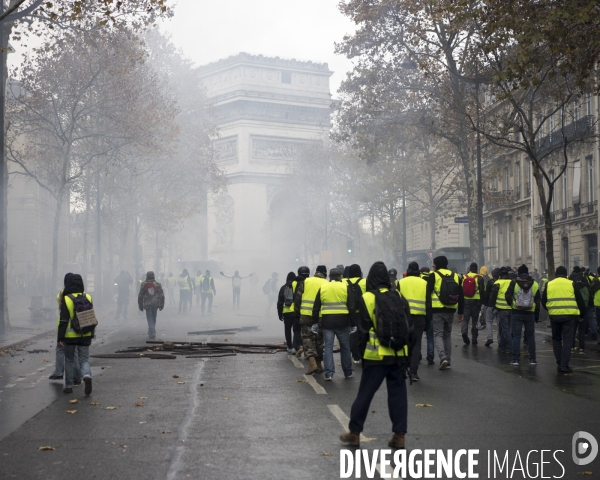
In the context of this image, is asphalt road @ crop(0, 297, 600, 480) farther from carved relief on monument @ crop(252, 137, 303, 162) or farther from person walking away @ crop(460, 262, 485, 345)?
carved relief on monument @ crop(252, 137, 303, 162)

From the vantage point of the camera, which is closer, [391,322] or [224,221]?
[391,322]

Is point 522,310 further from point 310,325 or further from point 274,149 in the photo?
point 274,149

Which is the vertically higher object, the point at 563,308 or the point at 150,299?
the point at 150,299

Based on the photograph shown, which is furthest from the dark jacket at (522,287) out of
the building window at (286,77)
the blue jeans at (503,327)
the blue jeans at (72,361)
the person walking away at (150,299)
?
the building window at (286,77)

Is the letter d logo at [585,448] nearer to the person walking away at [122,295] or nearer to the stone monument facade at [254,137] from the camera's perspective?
the person walking away at [122,295]

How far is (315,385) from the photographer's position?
44.1 ft

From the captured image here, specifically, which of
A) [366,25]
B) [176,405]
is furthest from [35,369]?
[366,25]

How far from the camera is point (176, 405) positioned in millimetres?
11414

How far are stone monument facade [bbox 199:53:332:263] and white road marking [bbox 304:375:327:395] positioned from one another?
6642 centimetres

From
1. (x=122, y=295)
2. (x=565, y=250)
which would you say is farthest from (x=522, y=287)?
(x=565, y=250)

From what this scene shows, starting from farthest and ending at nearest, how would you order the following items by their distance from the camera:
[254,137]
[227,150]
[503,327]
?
[227,150] → [254,137] → [503,327]

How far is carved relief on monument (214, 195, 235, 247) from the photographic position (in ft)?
268

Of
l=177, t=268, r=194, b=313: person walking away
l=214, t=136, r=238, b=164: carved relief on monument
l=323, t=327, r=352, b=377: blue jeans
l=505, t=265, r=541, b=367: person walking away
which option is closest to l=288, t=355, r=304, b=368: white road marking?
l=323, t=327, r=352, b=377: blue jeans

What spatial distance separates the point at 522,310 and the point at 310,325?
3873 mm
